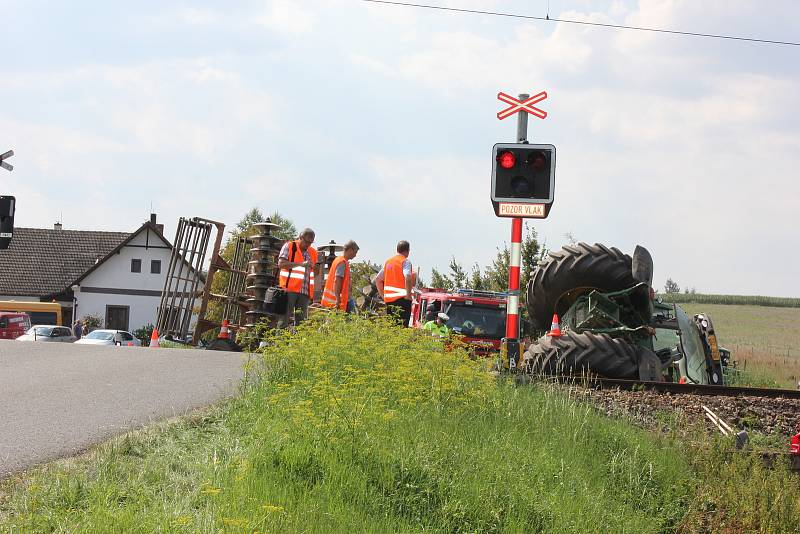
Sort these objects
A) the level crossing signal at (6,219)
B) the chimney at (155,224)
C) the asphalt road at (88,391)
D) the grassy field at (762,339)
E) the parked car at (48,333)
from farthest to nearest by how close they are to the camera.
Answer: the chimney at (155,224)
the parked car at (48,333)
the grassy field at (762,339)
the level crossing signal at (6,219)
the asphalt road at (88,391)

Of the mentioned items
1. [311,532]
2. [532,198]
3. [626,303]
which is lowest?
[311,532]

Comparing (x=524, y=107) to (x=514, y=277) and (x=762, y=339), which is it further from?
(x=762, y=339)

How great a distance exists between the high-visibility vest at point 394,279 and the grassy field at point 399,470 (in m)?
4.97

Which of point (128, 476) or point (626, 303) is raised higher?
point (626, 303)

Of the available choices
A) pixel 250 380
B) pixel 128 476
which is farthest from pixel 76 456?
pixel 250 380

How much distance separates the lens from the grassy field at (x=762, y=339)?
106 ft

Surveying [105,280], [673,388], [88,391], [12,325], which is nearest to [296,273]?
[88,391]

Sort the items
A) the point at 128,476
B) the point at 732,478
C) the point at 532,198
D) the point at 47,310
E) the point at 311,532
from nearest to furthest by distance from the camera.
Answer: the point at 311,532
the point at 128,476
the point at 732,478
the point at 532,198
the point at 47,310

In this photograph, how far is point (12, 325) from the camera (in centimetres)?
4756

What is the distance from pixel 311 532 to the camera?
18.3 ft

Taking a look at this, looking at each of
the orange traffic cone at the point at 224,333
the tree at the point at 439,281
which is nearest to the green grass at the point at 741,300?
the tree at the point at 439,281

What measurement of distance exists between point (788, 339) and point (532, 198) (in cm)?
5000

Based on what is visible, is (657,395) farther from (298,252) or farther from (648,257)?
(298,252)

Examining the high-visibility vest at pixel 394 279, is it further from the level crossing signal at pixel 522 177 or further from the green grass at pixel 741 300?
the green grass at pixel 741 300
